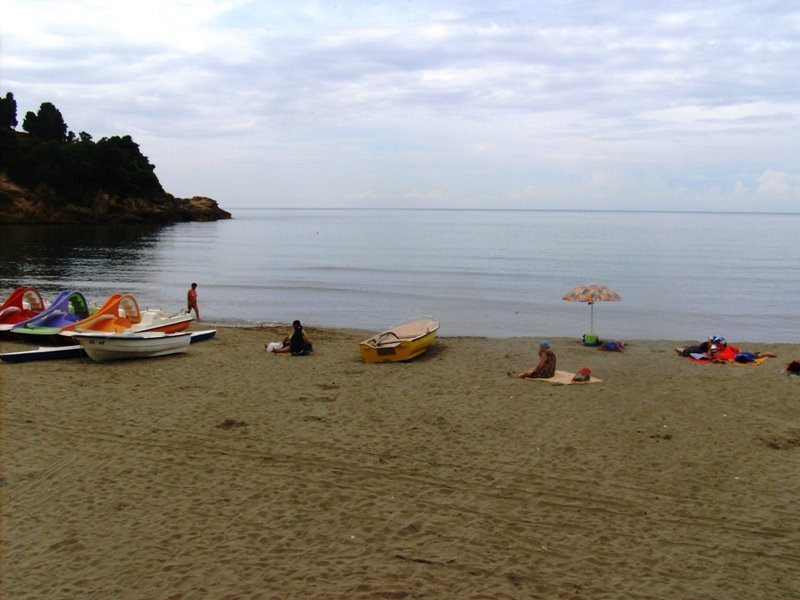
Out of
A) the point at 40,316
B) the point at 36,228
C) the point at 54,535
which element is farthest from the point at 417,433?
the point at 36,228

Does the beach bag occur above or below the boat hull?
below

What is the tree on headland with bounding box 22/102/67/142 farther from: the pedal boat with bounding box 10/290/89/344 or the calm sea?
the pedal boat with bounding box 10/290/89/344

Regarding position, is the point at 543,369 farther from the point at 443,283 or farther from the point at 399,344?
the point at 443,283

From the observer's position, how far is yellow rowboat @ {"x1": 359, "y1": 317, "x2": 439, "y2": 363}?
1645cm

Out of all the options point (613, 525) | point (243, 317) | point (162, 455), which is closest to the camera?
point (613, 525)

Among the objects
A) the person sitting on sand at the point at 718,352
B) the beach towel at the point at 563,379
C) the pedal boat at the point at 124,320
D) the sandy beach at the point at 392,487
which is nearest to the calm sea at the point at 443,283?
the person sitting on sand at the point at 718,352

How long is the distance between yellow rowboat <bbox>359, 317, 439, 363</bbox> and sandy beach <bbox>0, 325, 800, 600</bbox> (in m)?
2.33

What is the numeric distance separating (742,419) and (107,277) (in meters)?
36.1

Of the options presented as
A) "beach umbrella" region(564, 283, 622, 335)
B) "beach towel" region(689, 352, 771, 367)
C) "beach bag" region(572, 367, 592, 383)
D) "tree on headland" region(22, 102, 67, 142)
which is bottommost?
"beach towel" region(689, 352, 771, 367)

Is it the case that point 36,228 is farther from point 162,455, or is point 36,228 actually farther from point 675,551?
point 675,551

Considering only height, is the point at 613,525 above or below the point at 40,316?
below

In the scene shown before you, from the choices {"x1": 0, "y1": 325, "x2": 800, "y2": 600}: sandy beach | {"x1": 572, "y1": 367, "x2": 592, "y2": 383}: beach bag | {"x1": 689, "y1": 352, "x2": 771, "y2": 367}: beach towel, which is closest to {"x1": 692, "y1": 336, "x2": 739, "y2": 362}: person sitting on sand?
{"x1": 689, "y1": 352, "x2": 771, "y2": 367}: beach towel

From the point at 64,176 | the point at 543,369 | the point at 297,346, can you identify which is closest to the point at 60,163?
the point at 64,176

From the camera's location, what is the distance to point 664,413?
466 inches
